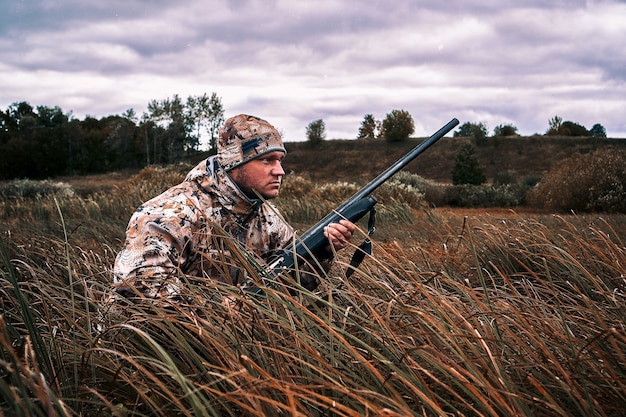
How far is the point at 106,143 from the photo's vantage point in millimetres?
66062

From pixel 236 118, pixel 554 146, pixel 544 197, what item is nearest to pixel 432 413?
pixel 236 118

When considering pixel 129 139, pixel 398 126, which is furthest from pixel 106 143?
pixel 398 126

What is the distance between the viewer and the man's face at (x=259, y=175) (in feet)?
10.0

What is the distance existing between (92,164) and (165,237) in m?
66.5

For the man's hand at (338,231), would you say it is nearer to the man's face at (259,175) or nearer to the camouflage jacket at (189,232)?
the camouflage jacket at (189,232)

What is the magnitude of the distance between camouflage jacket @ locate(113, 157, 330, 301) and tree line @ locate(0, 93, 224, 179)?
170ft

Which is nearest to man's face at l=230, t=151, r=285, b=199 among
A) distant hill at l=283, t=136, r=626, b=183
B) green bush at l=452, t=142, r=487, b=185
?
green bush at l=452, t=142, r=487, b=185

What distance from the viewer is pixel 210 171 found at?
10.2 ft

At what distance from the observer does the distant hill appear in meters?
48.8

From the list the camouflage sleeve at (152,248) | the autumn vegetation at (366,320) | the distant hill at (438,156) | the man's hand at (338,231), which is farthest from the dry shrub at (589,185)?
the distant hill at (438,156)

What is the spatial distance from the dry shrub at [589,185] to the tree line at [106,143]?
43.0 metres

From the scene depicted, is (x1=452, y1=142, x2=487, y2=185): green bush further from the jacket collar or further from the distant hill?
the jacket collar

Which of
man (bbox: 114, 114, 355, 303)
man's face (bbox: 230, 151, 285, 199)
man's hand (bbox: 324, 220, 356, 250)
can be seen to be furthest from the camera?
man's face (bbox: 230, 151, 285, 199)

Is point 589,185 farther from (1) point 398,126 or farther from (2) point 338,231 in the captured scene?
(1) point 398,126
